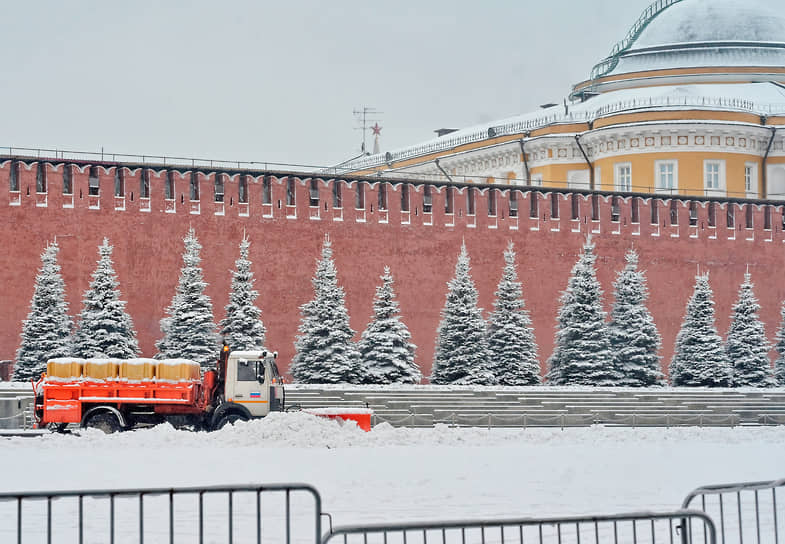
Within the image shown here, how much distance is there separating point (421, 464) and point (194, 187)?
1386cm

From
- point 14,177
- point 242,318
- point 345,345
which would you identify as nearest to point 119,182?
point 14,177

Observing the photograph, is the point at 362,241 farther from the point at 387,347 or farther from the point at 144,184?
the point at 144,184

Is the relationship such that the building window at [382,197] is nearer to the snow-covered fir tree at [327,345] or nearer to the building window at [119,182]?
the snow-covered fir tree at [327,345]

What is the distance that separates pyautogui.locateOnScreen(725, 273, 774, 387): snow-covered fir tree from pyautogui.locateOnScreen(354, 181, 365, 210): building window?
901 cm

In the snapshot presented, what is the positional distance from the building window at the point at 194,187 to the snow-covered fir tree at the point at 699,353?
1147 cm

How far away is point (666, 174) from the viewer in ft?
117

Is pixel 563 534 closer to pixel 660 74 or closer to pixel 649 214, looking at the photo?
pixel 649 214

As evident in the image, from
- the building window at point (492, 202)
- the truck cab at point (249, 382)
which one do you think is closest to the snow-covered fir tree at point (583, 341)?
the building window at point (492, 202)

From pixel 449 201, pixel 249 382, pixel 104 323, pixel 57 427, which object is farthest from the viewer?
pixel 449 201

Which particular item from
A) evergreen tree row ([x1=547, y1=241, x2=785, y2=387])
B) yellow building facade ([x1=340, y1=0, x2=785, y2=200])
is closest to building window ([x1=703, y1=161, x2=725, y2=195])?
yellow building facade ([x1=340, y1=0, x2=785, y2=200])

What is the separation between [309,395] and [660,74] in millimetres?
20553

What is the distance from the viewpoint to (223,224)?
27359 millimetres

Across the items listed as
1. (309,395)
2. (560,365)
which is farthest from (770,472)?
(560,365)

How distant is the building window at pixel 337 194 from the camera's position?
2867cm
